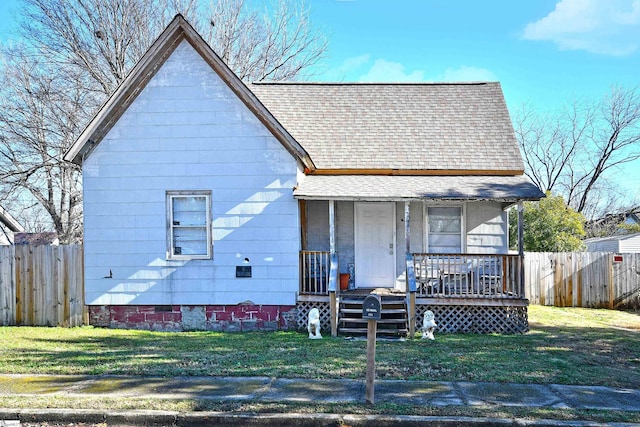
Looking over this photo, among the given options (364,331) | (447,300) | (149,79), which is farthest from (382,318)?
(149,79)

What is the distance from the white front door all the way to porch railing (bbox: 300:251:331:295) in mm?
981

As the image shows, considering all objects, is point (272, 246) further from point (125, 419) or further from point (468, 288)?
point (125, 419)

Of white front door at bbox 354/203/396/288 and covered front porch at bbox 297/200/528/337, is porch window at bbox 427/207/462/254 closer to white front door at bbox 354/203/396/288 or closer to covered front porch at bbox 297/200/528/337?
covered front porch at bbox 297/200/528/337

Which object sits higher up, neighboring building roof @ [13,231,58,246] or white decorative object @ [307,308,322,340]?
neighboring building roof @ [13,231,58,246]

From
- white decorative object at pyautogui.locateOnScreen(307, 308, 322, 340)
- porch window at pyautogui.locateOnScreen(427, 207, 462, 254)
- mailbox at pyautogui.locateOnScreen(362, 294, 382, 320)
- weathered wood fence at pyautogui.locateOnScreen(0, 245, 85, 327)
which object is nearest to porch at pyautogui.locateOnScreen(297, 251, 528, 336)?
white decorative object at pyautogui.locateOnScreen(307, 308, 322, 340)

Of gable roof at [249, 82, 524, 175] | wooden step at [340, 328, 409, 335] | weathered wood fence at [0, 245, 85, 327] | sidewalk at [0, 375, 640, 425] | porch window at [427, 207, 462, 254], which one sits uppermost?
gable roof at [249, 82, 524, 175]

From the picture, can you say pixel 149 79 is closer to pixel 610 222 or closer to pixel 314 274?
pixel 314 274

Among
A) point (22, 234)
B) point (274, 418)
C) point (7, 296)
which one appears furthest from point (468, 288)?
point (22, 234)

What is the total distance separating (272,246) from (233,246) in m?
0.91

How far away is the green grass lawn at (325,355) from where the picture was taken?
8016 mm

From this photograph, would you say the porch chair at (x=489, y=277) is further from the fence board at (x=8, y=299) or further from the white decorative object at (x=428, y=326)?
the fence board at (x=8, y=299)

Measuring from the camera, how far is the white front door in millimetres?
13734

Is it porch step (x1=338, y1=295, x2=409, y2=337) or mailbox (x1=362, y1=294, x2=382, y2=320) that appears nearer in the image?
mailbox (x1=362, y1=294, x2=382, y2=320)

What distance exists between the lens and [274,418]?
6090 mm
